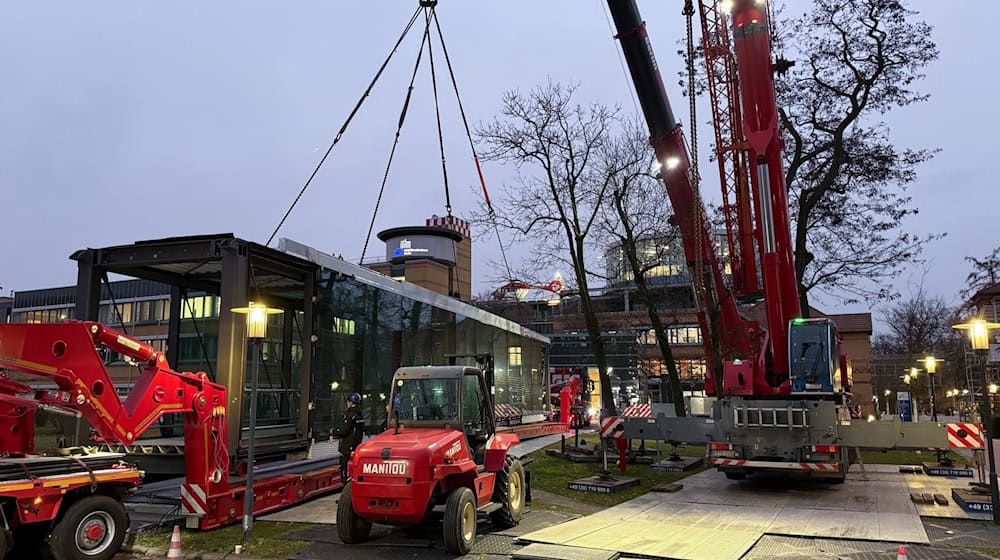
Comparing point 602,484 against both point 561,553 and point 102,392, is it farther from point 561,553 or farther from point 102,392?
point 102,392

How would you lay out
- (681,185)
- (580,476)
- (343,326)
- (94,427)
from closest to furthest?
(94,427)
(343,326)
(580,476)
(681,185)

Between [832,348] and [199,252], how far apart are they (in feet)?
39.1

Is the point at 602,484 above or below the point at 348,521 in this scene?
below

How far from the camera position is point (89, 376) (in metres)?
8.42

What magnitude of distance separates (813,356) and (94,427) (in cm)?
1236

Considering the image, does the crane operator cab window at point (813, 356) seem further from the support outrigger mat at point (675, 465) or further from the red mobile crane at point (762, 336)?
the support outrigger mat at point (675, 465)

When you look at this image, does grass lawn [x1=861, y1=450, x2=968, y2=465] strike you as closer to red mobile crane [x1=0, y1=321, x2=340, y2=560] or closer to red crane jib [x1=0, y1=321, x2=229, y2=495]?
red crane jib [x1=0, y1=321, x2=229, y2=495]

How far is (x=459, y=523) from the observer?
824cm

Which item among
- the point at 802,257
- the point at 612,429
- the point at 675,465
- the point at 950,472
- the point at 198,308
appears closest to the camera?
the point at 198,308

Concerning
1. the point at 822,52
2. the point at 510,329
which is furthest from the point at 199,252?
the point at 822,52

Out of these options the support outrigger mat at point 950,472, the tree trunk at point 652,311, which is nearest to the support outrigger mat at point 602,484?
the tree trunk at point 652,311

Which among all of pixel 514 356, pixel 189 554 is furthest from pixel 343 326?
pixel 514 356

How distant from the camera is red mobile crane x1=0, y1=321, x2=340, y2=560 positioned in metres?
7.75

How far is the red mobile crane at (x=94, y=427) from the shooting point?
25.4ft
